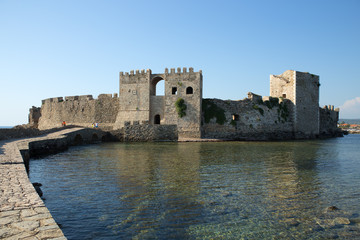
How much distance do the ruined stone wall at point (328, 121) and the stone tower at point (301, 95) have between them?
12.5 ft

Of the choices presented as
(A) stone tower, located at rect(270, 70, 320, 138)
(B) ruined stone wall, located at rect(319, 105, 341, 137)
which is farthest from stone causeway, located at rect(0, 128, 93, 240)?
(B) ruined stone wall, located at rect(319, 105, 341, 137)

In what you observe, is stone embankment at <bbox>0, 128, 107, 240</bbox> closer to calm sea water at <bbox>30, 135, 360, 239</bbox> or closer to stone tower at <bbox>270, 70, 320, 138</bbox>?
calm sea water at <bbox>30, 135, 360, 239</bbox>

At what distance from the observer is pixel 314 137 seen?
3356cm

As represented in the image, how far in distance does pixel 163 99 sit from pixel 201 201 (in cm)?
2295

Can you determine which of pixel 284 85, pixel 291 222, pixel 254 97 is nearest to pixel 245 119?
pixel 254 97

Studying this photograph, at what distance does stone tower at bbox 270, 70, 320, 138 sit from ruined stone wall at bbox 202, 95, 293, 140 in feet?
6.46

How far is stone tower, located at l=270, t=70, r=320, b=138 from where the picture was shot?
104ft

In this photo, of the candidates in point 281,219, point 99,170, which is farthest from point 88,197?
point 281,219

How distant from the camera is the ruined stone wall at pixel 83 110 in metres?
31.3

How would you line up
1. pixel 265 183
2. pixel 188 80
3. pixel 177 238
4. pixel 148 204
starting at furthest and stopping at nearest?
pixel 188 80 < pixel 265 183 < pixel 148 204 < pixel 177 238

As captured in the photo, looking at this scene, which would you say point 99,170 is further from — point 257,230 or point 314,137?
point 314,137

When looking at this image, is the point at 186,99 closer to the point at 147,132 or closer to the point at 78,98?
the point at 147,132

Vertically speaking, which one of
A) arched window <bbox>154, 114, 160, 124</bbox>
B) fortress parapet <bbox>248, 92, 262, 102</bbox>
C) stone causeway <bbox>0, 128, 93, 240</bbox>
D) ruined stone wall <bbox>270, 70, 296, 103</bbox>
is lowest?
stone causeway <bbox>0, 128, 93, 240</bbox>

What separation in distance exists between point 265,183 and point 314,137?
2944 cm
